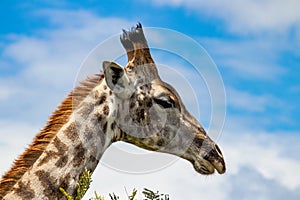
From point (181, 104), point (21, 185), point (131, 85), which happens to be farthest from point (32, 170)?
point (181, 104)

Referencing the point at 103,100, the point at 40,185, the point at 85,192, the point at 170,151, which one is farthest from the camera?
the point at 170,151

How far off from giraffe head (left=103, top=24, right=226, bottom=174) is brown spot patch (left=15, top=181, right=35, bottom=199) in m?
2.01

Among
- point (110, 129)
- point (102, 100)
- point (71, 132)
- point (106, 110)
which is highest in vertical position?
point (102, 100)

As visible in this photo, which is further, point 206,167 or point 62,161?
point 206,167

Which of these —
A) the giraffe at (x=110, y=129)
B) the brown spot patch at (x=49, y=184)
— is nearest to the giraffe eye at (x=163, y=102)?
the giraffe at (x=110, y=129)

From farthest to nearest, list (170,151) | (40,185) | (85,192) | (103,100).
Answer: (170,151) < (103,100) < (40,185) < (85,192)

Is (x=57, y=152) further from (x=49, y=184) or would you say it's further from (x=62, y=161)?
(x=49, y=184)

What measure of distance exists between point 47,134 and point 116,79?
61.4 inches

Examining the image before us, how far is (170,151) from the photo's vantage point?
11953mm

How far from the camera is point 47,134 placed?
1064 centimetres

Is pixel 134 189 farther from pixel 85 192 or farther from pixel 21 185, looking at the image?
pixel 21 185

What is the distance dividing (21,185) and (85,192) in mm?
1687

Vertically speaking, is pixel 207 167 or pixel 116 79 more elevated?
pixel 116 79

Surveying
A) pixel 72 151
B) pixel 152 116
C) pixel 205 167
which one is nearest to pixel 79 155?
pixel 72 151
